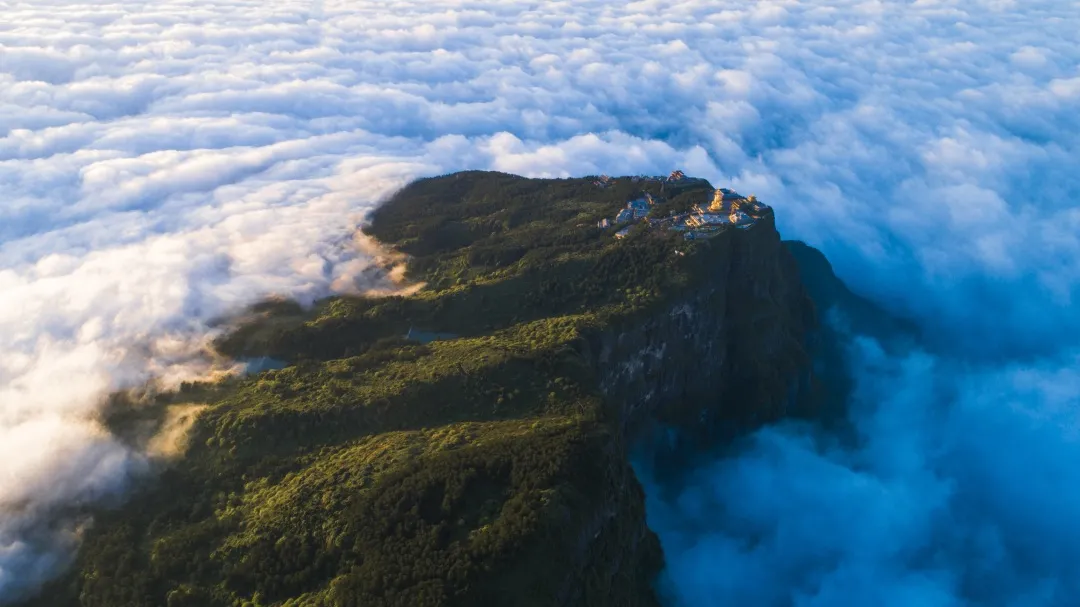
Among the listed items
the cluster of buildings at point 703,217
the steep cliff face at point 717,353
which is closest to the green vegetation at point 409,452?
the cluster of buildings at point 703,217

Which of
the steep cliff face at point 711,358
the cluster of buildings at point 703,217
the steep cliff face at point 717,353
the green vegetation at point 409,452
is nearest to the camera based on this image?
the green vegetation at point 409,452

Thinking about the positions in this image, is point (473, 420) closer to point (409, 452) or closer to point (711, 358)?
point (409, 452)

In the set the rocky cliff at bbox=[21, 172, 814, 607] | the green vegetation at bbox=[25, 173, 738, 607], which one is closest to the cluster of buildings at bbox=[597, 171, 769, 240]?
the rocky cliff at bbox=[21, 172, 814, 607]

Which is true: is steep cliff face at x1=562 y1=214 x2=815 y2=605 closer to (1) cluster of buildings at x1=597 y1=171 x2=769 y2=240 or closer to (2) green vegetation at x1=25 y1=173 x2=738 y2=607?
(1) cluster of buildings at x1=597 y1=171 x2=769 y2=240

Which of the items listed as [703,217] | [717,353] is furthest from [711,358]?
[703,217]

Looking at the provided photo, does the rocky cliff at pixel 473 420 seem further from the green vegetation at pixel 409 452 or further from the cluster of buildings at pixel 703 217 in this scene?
the cluster of buildings at pixel 703 217

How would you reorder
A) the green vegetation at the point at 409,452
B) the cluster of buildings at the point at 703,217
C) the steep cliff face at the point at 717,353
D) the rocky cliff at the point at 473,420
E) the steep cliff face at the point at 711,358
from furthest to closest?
1. the cluster of buildings at the point at 703,217
2. the steep cliff face at the point at 717,353
3. the steep cliff face at the point at 711,358
4. the rocky cliff at the point at 473,420
5. the green vegetation at the point at 409,452

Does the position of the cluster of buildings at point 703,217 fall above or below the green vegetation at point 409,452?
above
